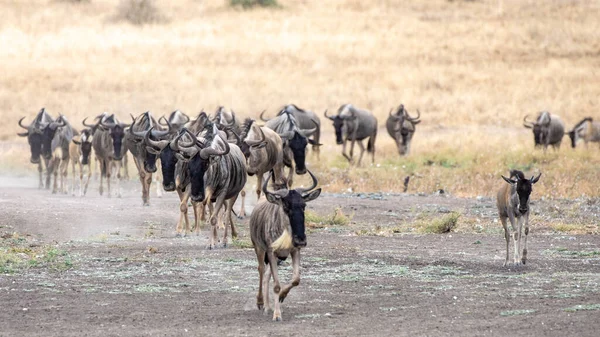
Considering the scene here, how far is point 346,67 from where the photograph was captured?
52.3 metres

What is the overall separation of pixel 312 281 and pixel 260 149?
602 centimetres

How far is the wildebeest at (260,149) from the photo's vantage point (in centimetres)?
1698

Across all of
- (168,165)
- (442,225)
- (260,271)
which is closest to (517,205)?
(442,225)

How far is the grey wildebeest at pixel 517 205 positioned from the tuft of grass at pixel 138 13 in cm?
5180

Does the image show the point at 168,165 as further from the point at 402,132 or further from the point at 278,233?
the point at 402,132

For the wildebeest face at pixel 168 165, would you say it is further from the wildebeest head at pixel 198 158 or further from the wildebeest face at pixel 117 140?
the wildebeest face at pixel 117 140

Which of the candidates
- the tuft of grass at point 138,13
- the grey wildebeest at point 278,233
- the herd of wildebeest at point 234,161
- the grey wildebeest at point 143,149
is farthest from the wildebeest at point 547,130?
the tuft of grass at point 138,13

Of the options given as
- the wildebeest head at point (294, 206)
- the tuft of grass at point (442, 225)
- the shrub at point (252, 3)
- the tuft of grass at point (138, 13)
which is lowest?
the tuft of grass at point (442, 225)

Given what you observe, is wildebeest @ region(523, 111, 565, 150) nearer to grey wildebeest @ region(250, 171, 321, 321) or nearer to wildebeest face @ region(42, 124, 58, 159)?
wildebeest face @ region(42, 124, 58, 159)

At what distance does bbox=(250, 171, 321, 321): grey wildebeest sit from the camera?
9270 millimetres

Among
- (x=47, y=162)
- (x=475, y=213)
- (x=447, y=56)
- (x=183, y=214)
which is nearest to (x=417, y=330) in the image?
(x=183, y=214)

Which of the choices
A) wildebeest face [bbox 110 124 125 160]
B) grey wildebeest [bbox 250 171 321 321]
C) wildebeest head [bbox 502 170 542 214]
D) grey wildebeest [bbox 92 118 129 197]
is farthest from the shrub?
grey wildebeest [bbox 250 171 321 321]

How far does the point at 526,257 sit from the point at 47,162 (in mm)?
15330

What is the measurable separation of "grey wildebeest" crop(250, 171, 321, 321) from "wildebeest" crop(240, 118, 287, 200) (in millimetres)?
6913
